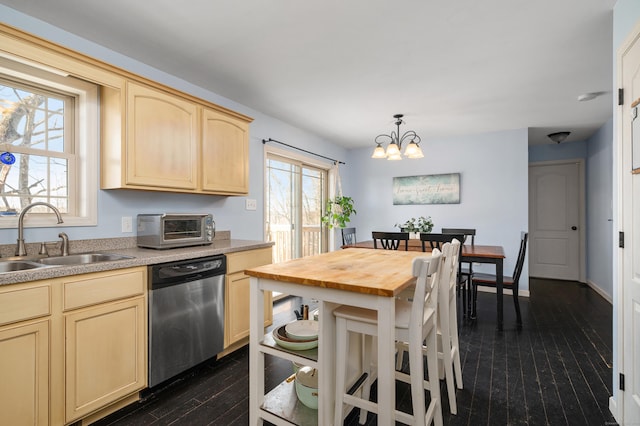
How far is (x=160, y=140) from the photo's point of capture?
236 cm

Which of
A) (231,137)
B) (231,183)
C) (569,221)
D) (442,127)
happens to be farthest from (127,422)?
(569,221)

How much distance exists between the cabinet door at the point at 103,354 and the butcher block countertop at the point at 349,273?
2.80ft

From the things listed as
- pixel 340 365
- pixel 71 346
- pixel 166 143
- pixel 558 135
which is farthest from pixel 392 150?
pixel 558 135

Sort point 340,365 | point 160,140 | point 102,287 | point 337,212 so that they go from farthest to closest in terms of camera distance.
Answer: point 337,212 < point 160,140 < point 102,287 < point 340,365

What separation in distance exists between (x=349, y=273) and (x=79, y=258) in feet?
6.00

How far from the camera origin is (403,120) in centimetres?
409

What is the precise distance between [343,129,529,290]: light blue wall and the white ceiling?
3.20ft

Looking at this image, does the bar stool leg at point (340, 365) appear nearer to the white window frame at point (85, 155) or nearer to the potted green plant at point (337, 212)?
the white window frame at point (85, 155)

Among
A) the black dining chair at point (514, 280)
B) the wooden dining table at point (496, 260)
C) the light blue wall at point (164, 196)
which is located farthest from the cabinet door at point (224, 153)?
the black dining chair at point (514, 280)

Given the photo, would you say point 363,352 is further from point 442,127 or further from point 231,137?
point 442,127

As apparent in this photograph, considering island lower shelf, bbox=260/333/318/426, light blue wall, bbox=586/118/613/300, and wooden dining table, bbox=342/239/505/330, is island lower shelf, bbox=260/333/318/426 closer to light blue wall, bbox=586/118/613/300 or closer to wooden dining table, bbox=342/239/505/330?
wooden dining table, bbox=342/239/505/330

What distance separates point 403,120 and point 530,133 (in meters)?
2.21

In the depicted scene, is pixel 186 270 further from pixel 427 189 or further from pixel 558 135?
pixel 558 135

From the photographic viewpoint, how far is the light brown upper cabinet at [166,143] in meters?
2.17
